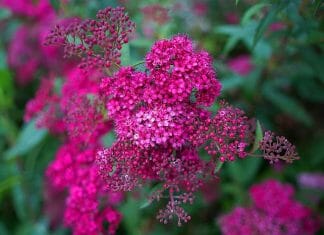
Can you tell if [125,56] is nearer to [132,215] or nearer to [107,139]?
[107,139]

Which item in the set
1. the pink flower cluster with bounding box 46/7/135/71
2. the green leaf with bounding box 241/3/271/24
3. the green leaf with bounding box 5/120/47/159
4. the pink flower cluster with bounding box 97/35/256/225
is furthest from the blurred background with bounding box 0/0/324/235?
the pink flower cluster with bounding box 97/35/256/225

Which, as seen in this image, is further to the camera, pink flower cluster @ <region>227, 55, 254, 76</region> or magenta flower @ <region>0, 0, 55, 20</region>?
magenta flower @ <region>0, 0, 55, 20</region>

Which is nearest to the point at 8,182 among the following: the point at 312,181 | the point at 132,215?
the point at 132,215

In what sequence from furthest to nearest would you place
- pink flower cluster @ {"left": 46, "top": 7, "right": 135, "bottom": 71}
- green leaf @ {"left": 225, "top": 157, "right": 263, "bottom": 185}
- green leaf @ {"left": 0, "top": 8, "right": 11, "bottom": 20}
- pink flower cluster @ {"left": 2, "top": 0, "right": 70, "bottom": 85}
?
pink flower cluster @ {"left": 2, "top": 0, "right": 70, "bottom": 85}
green leaf @ {"left": 0, "top": 8, "right": 11, "bottom": 20}
green leaf @ {"left": 225, "top": 157, "right": 263, "bottom": 185}
pink flower cluster @ {"left": 46, "top": 7, "right": 135, "bottom": 71}

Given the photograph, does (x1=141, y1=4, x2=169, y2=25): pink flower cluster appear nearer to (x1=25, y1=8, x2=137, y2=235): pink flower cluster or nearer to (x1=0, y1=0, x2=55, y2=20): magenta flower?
(x1=25, y1=8, x2=137, y2=235): pink flower cluster

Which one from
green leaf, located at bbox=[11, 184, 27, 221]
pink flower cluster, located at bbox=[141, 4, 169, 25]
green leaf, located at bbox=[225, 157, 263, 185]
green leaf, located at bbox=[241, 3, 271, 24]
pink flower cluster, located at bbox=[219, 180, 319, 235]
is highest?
green leaf, located at bbox=[241, 3, 271, 24]

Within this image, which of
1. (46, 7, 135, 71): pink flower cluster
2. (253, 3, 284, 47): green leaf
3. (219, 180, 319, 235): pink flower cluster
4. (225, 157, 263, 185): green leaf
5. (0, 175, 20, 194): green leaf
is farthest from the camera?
(225, 157, 263, 185): green leaf

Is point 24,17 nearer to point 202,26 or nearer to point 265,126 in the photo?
point 202,26
